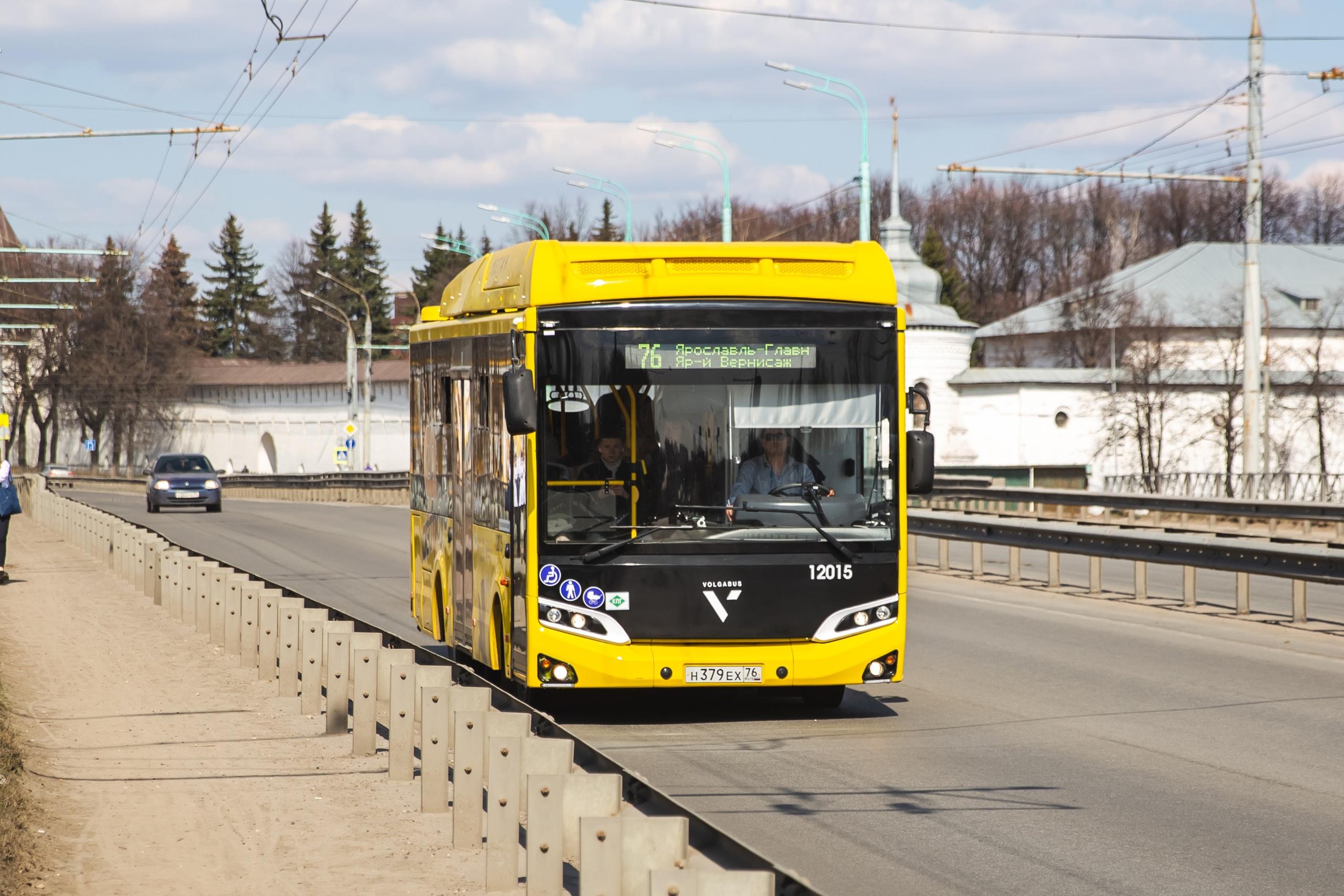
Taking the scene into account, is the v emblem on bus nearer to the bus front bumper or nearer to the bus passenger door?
the bus front bumper

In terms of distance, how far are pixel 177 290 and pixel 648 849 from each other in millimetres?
133152

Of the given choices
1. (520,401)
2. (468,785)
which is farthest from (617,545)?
(468,785)

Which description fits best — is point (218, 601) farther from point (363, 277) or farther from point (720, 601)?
point (363, 277)

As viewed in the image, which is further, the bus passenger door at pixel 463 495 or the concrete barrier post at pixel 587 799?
the bus passenger door at pixel 463 495

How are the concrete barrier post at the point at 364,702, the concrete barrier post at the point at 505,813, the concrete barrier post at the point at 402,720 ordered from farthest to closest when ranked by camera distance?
the concrete barrier post at the point at 364,702 → the concrete barrier post at the point at 402,720 → the concrete barrier post at the point at 505,813

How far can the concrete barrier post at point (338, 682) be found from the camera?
1048 centimetres

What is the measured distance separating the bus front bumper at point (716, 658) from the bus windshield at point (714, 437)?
606 millimetres

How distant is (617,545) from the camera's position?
10.6 m

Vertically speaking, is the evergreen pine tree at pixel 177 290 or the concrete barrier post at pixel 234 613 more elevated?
the evergreen pine tree at pixel 177 290

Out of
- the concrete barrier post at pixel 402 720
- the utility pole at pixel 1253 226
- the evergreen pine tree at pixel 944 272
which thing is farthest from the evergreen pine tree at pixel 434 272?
the concrete barrier post at pixel 402 720

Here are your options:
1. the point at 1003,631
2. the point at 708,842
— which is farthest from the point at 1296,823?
the point at 1003,631

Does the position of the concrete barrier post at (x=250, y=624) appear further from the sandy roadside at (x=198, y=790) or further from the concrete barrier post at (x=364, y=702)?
the concrete barrier post at (x=364, y=702)

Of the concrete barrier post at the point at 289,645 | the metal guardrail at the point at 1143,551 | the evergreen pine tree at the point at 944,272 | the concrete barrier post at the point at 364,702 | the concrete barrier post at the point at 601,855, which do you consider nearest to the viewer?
the concrete barrier post at the point at 601,855

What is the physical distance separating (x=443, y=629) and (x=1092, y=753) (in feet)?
18.5
